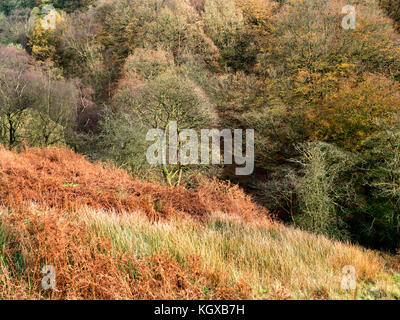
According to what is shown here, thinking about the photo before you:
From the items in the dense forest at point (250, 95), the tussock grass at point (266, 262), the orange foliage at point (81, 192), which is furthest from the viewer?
the dense forest at point (250, 95)

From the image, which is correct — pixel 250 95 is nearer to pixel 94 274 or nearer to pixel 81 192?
pixel 81 192

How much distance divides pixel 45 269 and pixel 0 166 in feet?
23.2

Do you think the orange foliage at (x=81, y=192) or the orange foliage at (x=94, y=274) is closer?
the orange foliage at (x=94, y=274)

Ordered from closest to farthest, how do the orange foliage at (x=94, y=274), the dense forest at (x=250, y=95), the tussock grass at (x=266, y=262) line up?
the orange foliage at (x=94, y=274)
the tussock grass at (x=266, y=262)
the dense forest at (x=250, y=95)

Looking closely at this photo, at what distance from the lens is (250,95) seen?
90.4 ft

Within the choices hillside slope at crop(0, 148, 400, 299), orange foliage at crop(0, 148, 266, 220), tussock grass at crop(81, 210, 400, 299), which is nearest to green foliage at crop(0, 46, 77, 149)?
orange foliage at crop(0, 148, 266, 220)

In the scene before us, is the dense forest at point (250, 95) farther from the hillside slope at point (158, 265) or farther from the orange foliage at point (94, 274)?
the orange foliage at point (94, 274)

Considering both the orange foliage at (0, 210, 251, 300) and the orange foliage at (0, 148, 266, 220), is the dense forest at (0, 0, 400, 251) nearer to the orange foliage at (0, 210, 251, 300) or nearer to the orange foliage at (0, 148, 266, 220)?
the orange foliage at (0, 148, 266, 220)

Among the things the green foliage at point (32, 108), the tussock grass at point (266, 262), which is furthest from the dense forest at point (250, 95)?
the tussock grass at point (266, 262)

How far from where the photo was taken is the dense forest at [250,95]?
15305mm

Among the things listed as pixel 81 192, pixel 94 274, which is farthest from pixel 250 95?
pixel 94 274

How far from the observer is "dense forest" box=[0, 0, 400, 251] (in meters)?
15.3

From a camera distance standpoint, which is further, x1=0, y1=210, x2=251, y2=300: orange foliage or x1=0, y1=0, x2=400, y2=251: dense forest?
x1=0, y1=0, x2=400, y2=251: dense forest
